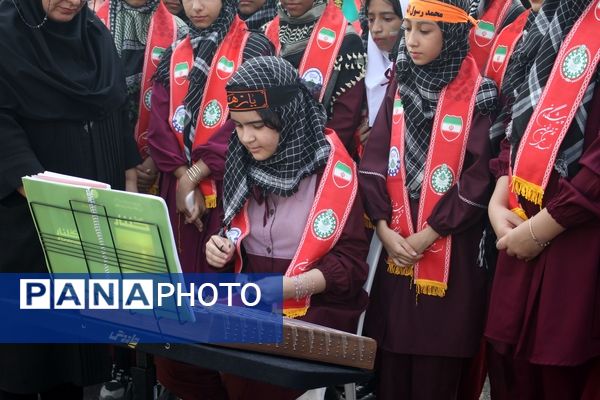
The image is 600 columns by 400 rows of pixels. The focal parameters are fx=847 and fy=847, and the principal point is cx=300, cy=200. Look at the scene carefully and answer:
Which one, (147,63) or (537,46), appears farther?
(147,63)

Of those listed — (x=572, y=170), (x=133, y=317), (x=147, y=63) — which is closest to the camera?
(x=133, y=317)

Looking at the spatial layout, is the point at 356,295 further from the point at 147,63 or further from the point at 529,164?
the point at 147,63

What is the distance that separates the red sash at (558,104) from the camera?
9.05 feet

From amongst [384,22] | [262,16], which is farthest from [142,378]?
[262,16]

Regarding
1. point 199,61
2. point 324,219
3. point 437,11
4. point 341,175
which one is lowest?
point 324,219

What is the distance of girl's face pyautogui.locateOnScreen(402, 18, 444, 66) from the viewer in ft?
10.5

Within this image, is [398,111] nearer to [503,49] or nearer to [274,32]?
[503,49]


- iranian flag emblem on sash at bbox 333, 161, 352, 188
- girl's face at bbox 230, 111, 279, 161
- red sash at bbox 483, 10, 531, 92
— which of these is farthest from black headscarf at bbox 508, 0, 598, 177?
girl's face at bbox 230, 111, 279, 161

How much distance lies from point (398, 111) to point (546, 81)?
661mm

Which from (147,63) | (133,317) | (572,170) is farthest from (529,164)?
(147,63)

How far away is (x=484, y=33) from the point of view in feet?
12.2

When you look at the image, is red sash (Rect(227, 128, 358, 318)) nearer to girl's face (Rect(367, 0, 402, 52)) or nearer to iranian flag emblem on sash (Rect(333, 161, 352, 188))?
iranian flag emblem on sash (Rect(333, 161, 352, 188))

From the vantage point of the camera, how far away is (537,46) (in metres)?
2.98

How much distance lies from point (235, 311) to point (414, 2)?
1.47 metres
